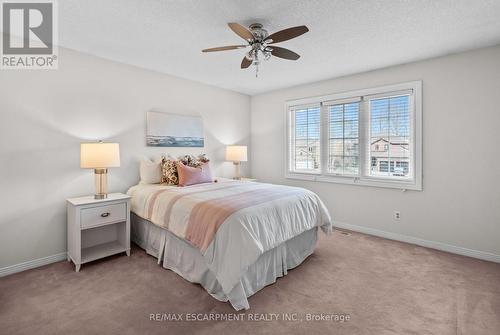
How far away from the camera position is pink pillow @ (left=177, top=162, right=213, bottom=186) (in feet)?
11.1

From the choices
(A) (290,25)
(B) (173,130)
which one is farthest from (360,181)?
(B) (173,130)

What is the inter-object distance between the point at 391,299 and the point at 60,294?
292 cm

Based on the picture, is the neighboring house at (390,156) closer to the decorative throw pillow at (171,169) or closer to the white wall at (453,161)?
the white wall at (453,161)

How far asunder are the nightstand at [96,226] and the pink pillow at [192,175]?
717mm

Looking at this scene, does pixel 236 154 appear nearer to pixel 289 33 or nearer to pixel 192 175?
pixel 192 175

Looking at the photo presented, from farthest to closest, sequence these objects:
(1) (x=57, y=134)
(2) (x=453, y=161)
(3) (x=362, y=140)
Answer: (3) (x=362, y=140)
(2) (x=453, y=161)
(1) (x=57, y=134)

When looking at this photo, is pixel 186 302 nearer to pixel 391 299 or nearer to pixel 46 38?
pixel 391 299

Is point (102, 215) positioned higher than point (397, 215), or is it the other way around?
point (102, 215)

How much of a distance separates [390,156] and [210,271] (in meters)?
3.02

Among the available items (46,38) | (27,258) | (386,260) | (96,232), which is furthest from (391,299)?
(46,38)

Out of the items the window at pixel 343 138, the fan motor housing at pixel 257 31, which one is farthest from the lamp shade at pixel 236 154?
the fan motor housing at pixel 257 31

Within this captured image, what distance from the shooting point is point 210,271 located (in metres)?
2.29

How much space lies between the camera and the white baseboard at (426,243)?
2.95 meters

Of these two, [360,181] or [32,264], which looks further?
[360,181]
